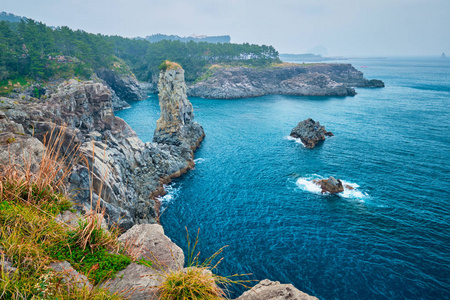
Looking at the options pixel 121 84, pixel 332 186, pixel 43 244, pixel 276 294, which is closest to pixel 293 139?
pixel 332 186

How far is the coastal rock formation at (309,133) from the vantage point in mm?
62275

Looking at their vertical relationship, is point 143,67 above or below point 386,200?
above

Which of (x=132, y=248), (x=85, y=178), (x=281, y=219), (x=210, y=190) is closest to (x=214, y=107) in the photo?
(x=210, y=190)

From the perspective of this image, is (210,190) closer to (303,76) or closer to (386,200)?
(386,200)

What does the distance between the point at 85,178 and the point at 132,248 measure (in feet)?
65.1

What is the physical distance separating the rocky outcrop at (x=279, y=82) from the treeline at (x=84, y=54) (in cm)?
1602

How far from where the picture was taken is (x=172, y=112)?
2461 inches

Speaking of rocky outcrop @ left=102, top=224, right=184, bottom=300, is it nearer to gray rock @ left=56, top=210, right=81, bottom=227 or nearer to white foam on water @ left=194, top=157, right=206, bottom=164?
gray rock @ left=56, top=210, right=81, bottom=227

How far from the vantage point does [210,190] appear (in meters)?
43.2

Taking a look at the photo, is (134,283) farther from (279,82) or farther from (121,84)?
(279,82)

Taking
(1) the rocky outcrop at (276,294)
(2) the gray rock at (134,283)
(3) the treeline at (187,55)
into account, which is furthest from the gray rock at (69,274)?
(3) the treeline at (187,55)

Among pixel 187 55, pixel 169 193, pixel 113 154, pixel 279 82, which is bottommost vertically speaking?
pixel 169 193

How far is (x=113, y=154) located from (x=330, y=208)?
35558mm

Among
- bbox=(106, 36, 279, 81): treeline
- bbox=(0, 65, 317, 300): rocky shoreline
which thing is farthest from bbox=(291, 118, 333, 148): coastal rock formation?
bbox=(106, 36, 279, 81): treeline
